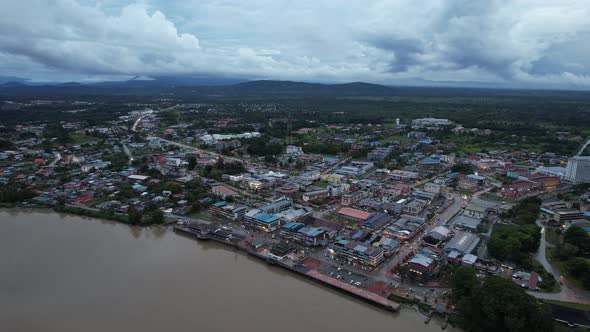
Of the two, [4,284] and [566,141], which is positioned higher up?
[566,141]

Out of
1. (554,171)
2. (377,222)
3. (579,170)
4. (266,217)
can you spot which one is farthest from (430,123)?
(266,217)

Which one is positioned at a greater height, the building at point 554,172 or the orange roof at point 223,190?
the building at point 554,172

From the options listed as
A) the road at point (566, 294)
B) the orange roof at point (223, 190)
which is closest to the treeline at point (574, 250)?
the road at point (566, 294)

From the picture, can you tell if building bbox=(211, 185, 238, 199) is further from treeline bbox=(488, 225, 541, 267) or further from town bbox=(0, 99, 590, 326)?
treeline bbox=(488, 225, 541, 267)

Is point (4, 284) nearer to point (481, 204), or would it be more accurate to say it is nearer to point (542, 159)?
point (481, 204)

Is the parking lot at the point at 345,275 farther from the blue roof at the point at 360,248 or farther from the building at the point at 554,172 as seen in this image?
the building at the point at 554,172

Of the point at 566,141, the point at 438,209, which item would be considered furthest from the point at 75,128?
the point at 566,141

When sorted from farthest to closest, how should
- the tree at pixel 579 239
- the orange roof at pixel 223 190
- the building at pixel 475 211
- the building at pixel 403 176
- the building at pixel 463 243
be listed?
the building at pixel 403 176
the orange roof at pixel 223 190
the building at pixel 475 211
the building at pixel 463 243
the tree at pixel 579 239

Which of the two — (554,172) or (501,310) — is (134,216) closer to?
(501,310)
